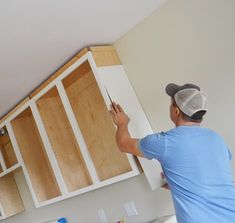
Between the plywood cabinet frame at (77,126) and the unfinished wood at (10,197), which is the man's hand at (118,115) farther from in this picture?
the unfinished wood at (10,197)

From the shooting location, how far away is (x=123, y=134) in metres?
1.81

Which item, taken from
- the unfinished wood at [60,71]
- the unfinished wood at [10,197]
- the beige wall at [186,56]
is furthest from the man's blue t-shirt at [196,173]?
the unfinished wood at [10,197]

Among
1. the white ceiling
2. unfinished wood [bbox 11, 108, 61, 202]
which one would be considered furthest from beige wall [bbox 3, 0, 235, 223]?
unfinished wood [bbox 11, 108, 61, 202]

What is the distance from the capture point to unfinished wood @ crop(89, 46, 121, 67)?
2.09 metres

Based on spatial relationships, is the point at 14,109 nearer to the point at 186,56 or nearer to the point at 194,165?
the point at 186,56

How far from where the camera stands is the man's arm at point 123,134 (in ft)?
5.52

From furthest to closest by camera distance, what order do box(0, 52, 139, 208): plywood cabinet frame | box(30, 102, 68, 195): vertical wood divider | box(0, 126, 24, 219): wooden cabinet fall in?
box(0, 126, 24, 219): wooden cabinet, box(30, 102, 68, 195): vertical wood divider, box(0, 52, 139, 208): plywood cabinet frame

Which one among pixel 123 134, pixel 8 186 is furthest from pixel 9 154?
pixel 123 134

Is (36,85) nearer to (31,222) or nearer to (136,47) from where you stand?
(136,47)

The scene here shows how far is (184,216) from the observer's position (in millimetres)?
1515

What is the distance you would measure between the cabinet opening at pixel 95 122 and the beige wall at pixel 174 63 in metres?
0.18

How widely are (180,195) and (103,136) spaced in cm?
96

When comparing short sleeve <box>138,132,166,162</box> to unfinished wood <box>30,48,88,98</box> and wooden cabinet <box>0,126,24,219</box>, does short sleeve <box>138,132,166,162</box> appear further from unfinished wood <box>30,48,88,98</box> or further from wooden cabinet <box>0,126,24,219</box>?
wooden cabinet <box>0,126,24,219</box>

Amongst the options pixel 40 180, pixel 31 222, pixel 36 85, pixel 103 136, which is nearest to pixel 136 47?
pixel 103 136
